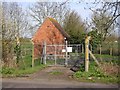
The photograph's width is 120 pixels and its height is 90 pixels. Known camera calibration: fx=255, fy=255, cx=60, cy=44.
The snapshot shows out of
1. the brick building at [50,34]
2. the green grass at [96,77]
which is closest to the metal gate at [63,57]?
the brick building at [50,34]

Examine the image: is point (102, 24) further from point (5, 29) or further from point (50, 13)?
point (50, 13)

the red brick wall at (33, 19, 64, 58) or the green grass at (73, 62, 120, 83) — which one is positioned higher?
the red brick wall at (33, 19, 64, 58)

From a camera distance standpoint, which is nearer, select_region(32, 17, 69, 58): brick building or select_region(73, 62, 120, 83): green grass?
select_region(73, 62, 120, 83): green grass

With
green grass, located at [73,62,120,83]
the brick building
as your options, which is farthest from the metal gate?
green grass, located at [73,62,120,83]

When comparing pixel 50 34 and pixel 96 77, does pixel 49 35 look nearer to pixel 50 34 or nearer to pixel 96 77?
pixel 50 34

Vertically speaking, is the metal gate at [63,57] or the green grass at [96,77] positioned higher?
the metal gate at [63,57]

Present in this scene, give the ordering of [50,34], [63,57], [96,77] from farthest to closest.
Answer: [50,34] < [63,57] < [96,77]

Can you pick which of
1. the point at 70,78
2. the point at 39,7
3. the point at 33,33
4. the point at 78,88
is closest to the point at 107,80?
the point at 70,78

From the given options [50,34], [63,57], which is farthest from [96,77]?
[50,34]

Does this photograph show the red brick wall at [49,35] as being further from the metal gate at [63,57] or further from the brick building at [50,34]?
the metal gate at [63,57]

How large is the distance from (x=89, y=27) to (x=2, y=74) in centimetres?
727

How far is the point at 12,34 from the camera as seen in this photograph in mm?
16328

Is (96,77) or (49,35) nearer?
(96,77)

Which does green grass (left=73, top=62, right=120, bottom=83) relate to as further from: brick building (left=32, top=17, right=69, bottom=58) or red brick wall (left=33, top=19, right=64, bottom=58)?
red brick wall (left=33, top=19, right=64, bottom=58)
